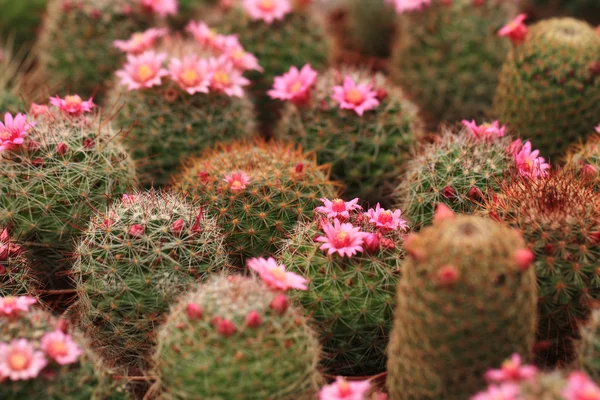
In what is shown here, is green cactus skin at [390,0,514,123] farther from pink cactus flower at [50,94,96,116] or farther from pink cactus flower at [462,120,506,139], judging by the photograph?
pink cactus flower at [50,94,96,116]

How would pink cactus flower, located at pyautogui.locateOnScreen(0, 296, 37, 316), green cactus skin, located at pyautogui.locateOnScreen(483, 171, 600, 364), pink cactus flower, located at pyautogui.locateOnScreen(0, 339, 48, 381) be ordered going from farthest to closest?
green cactus skin, located at pyautogui.locateOnScreen(483, 171, 600, 364), pink cactus flower, located at pyautogui.locateOnScreen(0, 296, 37, 316), pink cactus flower, located at pyautogui.locateOnScreen(0, 339, 48, 381)

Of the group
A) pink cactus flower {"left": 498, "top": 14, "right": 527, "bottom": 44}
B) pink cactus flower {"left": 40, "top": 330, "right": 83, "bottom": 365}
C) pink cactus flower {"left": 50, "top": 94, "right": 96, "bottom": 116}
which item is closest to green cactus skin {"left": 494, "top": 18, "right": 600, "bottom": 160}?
pink cactus flower {"left": 498, "top": 14, "right": 527, "bottom": 44}

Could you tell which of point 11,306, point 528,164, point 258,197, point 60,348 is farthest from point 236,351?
point 528,164

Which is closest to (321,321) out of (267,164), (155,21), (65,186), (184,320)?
(184,320)

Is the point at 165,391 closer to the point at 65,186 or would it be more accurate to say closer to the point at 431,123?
the point at 65,186

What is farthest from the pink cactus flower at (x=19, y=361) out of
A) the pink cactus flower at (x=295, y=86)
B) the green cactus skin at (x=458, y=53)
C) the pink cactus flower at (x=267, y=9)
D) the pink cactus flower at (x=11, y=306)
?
the green cactus skin at (x=458, y=53)

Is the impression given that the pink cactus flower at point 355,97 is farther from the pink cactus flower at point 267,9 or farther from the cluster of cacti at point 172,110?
the pink cactus flower at point 267,9
